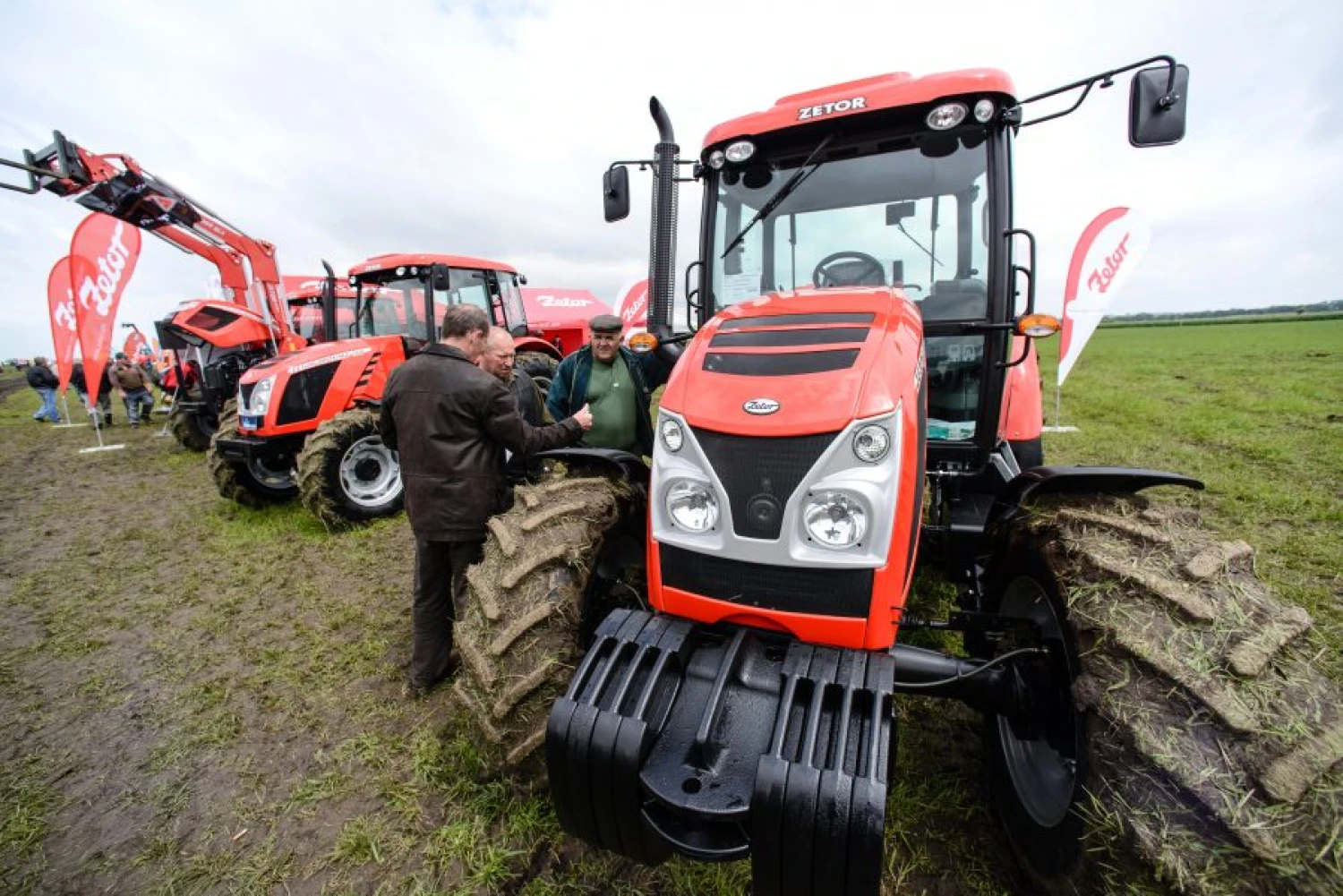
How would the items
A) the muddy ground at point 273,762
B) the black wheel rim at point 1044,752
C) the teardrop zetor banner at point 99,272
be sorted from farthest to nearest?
the teardrop zetor banner at point 99,272 < the muddy ground at point 273,762 < the black wheel rim at point 1044,752

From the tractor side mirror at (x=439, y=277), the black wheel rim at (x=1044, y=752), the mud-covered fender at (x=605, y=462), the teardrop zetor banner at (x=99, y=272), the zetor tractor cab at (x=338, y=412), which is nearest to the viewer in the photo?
the black wheel rim at (x=1044, y=752)

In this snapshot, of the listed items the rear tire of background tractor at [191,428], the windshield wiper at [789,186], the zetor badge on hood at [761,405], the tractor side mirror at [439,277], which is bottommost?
the rear tire of background tractor at [191,428]

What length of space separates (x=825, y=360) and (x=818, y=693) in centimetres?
92

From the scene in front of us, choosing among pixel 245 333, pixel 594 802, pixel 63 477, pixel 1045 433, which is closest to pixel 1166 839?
pixel 594 802

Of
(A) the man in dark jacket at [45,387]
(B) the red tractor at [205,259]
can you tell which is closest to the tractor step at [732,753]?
(B) the red tractor at [205,259]

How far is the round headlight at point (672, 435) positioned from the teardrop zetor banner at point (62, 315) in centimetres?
1217

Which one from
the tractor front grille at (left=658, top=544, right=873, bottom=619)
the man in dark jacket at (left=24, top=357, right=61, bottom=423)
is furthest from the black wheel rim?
the man in dark jacket at (left=24, top=357, right=61, bottom=423)

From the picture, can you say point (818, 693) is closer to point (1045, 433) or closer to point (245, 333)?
point (1045, 433)

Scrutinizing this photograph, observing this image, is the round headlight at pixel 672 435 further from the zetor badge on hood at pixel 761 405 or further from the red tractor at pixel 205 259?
the red tractor at pixel 205 259

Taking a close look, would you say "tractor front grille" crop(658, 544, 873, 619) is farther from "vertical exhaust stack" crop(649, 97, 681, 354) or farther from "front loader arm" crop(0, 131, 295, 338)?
"front loader arm" crop(0, 131, 295, 338)

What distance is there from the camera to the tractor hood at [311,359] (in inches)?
220

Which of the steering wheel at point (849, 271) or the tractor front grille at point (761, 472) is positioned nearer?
the tractor front grille at point (761, 472)

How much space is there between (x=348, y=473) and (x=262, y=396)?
3.53ft

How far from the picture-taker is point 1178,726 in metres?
1.41
